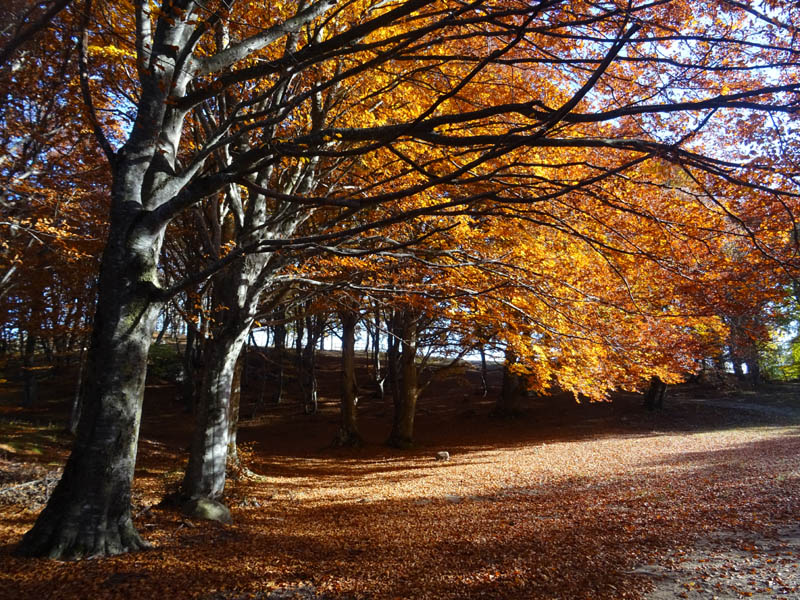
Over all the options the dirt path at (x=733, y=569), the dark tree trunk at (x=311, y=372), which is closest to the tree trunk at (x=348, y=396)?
the dark tree trunk at (x=311, y=372)

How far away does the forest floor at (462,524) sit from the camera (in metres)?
4.23

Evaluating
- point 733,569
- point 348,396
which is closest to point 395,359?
point 348,396

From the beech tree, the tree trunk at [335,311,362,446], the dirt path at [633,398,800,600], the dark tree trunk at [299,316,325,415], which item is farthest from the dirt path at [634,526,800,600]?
the dark tree trunk at [299,316,325,415]

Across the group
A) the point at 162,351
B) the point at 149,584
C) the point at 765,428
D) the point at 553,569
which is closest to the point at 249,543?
the point at 149,584

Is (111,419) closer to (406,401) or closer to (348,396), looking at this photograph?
(348,396)

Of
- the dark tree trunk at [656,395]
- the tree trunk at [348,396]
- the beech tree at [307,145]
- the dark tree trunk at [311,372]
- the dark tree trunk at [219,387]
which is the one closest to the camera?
the beech tree at [307,145]

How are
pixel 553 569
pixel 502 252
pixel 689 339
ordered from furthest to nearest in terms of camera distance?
pixel 689 339 → pixel 502 252 → pixel 553 569

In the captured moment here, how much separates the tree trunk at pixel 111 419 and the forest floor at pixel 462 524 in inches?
8.9

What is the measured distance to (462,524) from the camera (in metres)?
7.02

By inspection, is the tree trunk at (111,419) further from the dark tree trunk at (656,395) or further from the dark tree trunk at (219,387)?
the dark tree trunk at (656,395)

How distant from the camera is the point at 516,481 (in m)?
10.5

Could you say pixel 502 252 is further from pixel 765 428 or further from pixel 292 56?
pixel 765 428

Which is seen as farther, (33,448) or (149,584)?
(33,448)

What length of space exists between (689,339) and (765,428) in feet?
19.1
